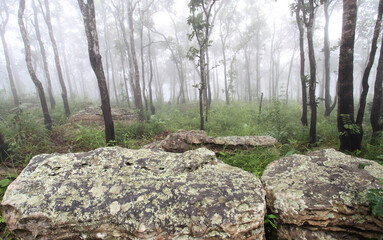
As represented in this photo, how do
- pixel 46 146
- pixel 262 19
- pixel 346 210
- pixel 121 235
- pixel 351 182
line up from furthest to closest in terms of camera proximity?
1. pixel 262 19
2. pixel 46 146
3. pixel 351 182
4. pixel 346 210
5. pixel 121 235

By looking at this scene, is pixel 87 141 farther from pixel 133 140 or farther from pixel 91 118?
pixel 91 118

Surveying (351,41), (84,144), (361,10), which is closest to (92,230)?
(84,144)

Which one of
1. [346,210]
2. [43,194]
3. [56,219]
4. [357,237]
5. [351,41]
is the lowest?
[357,237]

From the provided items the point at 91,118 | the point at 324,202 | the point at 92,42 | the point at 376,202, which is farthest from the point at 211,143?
the point at 91,118

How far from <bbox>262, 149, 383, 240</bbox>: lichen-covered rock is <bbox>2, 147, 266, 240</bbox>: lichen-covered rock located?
0.92 feet

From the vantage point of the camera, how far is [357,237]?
1397mm

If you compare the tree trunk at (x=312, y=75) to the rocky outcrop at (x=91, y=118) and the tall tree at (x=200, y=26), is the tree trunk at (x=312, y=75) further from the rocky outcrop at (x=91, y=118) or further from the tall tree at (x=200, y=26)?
the rocky outcrop at (x=91, y=118)

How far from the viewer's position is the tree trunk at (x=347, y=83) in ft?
11.3

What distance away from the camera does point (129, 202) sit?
148 cm

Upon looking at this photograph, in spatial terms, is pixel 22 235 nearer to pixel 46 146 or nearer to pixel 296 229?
pixel 296 229

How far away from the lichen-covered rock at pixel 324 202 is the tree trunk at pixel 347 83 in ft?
6.95

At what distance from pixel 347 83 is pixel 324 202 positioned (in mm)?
3492

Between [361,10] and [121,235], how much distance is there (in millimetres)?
24702

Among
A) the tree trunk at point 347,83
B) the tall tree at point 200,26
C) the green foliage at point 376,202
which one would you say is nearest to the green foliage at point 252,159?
the green foliage at point 376,202
